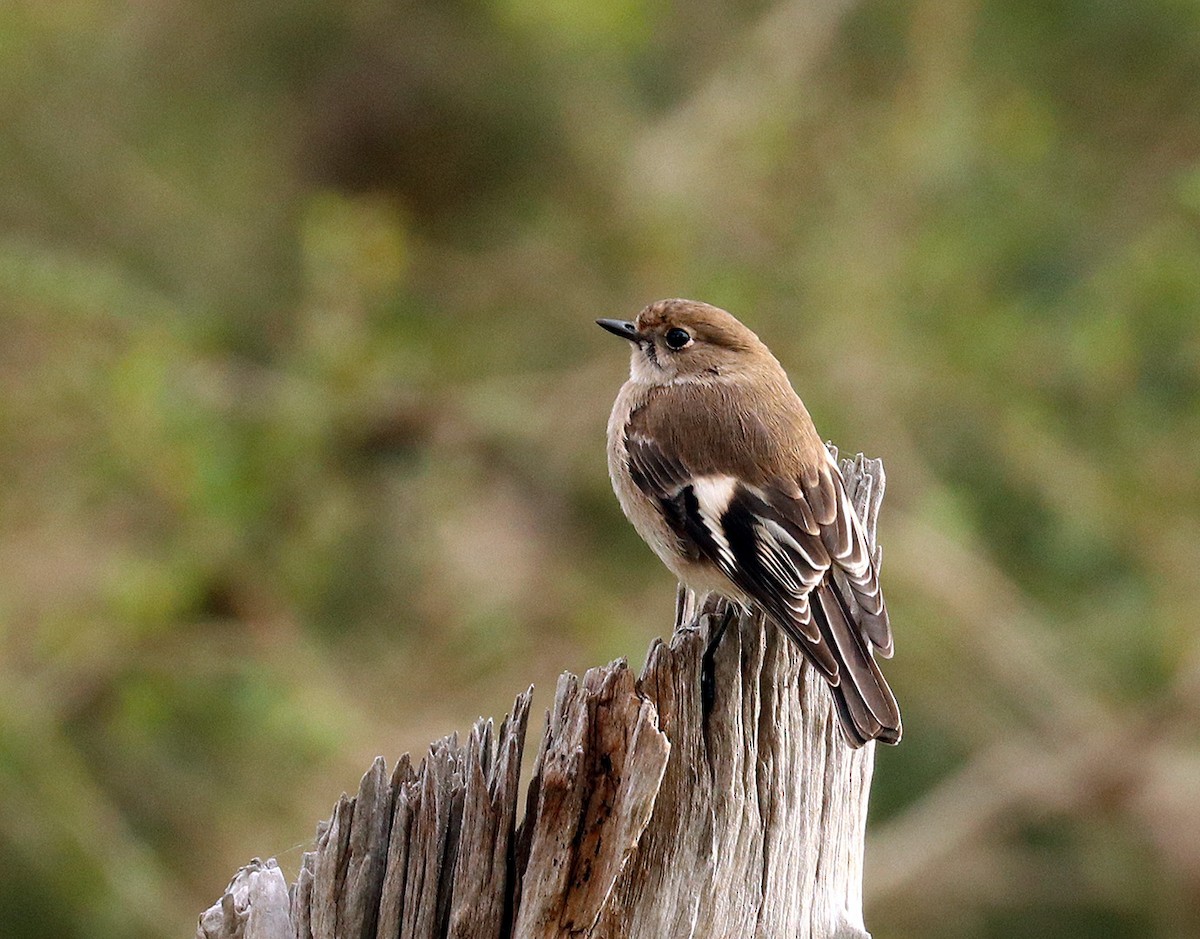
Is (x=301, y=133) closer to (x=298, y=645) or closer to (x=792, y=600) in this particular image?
(x=298, y=645)

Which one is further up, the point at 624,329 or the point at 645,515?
the point at 624,329

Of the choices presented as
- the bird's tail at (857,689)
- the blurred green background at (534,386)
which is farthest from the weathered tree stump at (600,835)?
the blurred green background at (534,386)

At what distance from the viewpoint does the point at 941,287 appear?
818cm

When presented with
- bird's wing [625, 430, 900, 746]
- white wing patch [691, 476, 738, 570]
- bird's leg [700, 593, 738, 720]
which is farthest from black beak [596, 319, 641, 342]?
bird's leg [700, 593, 738, 720]

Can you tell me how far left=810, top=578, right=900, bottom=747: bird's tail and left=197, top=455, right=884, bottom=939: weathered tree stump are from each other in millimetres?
122

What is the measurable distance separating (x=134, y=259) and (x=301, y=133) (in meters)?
1.42

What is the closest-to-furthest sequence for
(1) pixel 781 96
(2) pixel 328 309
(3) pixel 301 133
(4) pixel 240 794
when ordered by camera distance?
(4) pixel 240 794, (2) pixel 328 309, (1) pixel 781 96, (3) pixel 301 133

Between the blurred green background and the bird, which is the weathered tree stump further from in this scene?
the blurred green background

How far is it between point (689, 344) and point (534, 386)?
3117 mm

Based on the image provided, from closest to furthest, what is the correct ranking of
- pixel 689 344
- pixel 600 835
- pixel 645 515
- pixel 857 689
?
1. pixel 600 835
2. pixel 857 689
3. pixel 645 515
4. pixel 689 344

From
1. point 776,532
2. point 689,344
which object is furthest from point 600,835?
point 689,344

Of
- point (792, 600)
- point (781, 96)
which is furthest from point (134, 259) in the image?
point (792, 600)

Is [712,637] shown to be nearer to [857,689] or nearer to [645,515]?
[857,689]

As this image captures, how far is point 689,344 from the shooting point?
16.3 feet
